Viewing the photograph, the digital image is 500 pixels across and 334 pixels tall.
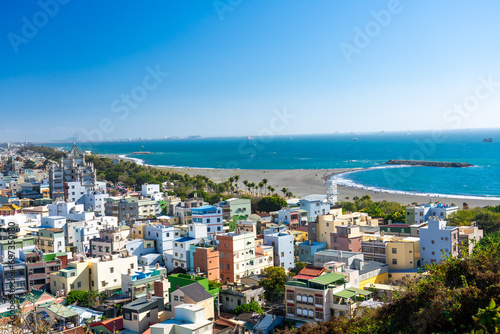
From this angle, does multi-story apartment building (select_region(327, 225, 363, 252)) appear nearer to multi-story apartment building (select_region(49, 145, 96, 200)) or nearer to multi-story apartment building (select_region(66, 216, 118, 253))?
multi-story apartment building (select_region(66, 216, 118, 253))

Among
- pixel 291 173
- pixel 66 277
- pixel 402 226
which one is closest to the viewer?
pixel 66 277

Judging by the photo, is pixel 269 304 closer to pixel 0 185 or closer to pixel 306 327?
pixel 306 327

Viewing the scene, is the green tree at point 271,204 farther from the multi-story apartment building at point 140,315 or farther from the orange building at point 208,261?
the multi-story apartment building at point 140,315

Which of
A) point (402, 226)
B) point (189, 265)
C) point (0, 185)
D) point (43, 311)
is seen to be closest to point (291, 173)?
point (0, 185)

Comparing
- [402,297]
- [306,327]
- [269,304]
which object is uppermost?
[402,297]

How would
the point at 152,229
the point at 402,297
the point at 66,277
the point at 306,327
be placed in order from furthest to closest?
the point at 152,229 < the point at 66,277 < the point at 306,327 < the point at 402,297

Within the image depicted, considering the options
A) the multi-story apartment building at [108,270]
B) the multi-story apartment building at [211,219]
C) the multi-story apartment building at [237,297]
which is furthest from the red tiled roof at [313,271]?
the multi-story apartment building at [211,219]

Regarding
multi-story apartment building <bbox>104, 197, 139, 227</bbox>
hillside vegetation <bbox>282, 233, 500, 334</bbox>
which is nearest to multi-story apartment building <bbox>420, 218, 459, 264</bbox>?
hillside vegetation <bbox>282, 233, 500, 334</bbox>
